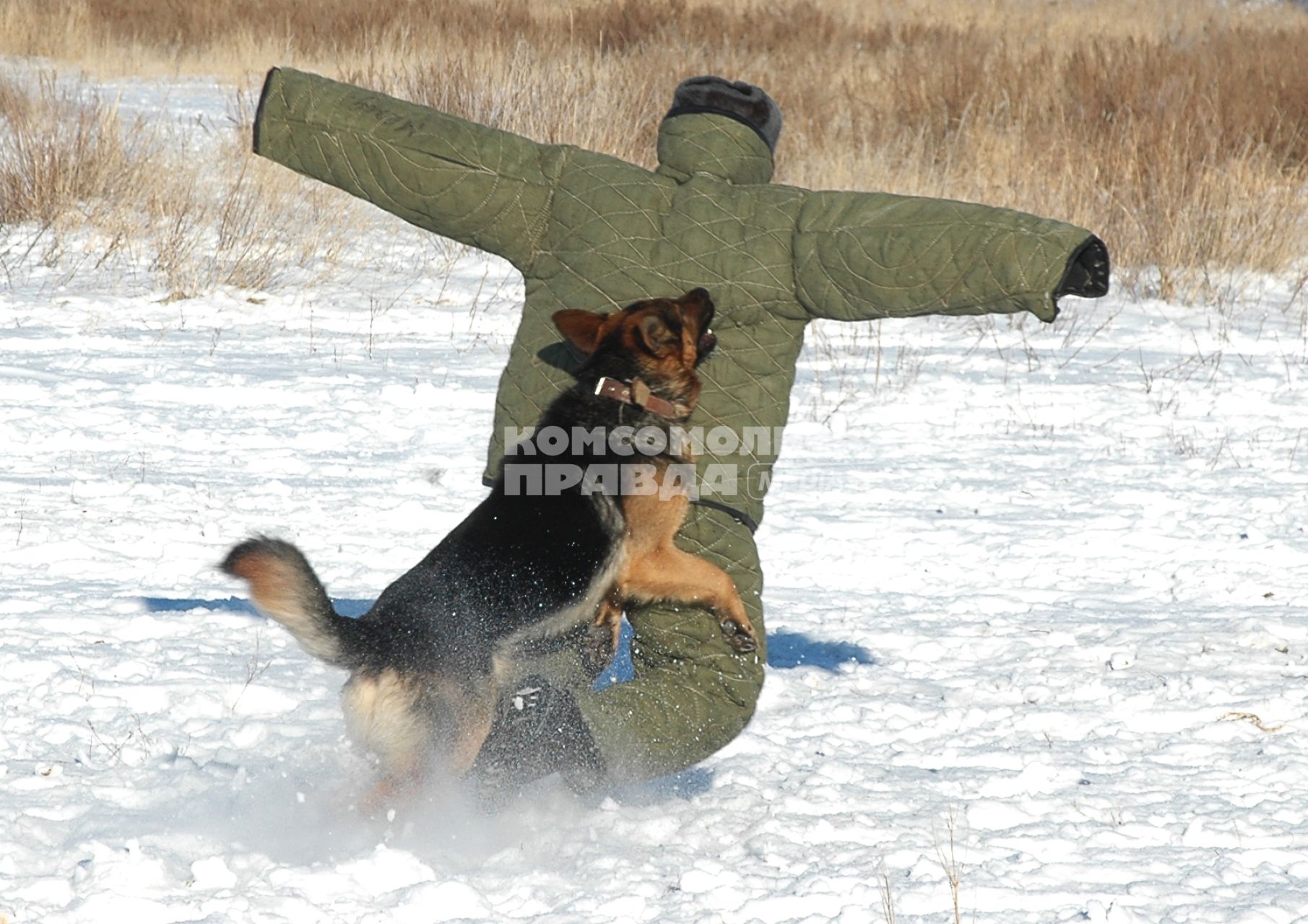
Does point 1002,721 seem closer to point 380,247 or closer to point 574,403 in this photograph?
point 574,403

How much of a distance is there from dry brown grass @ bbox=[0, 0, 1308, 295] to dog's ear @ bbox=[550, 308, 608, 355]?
701 centimetres

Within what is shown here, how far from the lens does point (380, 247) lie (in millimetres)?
9398

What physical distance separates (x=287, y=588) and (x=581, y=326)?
88 centimetres

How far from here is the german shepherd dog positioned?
279 centimetres

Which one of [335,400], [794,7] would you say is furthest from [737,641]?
[794,7]

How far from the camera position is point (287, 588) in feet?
8.77

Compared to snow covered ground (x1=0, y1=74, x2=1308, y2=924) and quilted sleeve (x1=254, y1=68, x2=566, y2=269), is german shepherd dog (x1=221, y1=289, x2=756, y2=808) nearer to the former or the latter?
snow covered ground (x1=0, y1=74, x2=1308, y2=924)

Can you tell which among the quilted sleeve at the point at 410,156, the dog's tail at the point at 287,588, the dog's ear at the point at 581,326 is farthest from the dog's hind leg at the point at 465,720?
the quilted sleeve at the point at 410,156

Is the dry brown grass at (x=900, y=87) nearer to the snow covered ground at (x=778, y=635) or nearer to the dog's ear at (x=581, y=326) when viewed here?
the snow covered ground at (x=778, y=635)

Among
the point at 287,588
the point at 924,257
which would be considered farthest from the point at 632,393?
the point at 287,588

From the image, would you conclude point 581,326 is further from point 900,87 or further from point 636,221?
point 900,87

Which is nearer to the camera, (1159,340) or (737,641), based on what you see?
(737,641)

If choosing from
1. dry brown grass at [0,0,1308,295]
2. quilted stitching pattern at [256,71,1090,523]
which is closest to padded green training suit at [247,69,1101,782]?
quilted stitching pattern at [256,71,1090,523]

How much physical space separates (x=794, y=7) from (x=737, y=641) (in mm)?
14517
